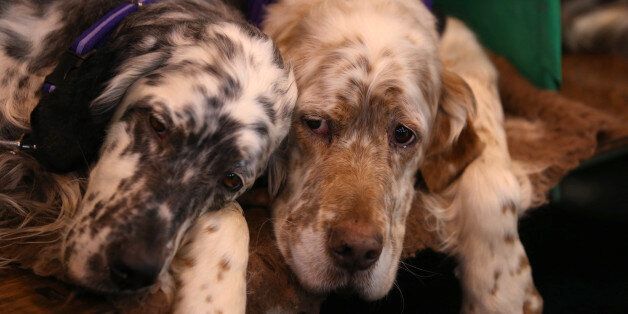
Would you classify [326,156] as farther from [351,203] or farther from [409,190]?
[409,190]

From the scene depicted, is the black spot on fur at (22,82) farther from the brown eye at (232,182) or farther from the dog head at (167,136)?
the brown eye at (232,182)

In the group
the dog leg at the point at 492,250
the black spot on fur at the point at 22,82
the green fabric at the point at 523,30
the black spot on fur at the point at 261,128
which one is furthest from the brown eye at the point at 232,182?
the green fabric at the point at 523,30

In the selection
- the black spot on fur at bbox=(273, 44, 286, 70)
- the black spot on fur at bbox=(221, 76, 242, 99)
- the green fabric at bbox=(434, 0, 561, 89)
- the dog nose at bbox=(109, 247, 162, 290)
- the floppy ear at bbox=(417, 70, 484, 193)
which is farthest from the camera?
the green fabric at bbox=(434, 0, 561, 89)

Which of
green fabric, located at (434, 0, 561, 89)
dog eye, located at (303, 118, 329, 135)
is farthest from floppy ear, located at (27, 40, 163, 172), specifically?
green fabric, located at (434, 0, 561, 89)

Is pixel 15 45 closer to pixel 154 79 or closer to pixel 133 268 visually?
pixel 154 79

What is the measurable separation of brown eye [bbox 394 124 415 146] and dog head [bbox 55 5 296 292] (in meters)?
0.34

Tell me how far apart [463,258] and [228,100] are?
970 mm

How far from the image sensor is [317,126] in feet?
6.10

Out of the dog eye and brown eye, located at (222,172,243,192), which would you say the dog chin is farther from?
the dog eye

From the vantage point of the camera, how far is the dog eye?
185cm

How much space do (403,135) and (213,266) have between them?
71 cm

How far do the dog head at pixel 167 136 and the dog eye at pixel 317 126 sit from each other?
7 centimetres

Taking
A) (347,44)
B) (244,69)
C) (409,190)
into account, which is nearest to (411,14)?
(347,44)

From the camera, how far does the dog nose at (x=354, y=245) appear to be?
1609 mm
